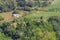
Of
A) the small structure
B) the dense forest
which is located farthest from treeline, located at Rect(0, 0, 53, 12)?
the small structure

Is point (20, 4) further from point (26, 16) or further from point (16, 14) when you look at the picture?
point (26, 16)

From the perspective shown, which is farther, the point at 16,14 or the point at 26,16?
the point at 16,14

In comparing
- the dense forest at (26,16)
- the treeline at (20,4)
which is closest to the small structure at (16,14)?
the dense forest at (26,16)

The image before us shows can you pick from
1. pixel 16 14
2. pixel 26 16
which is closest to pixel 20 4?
pixel 16 14

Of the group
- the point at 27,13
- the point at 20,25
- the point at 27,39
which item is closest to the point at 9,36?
the point at 20,25

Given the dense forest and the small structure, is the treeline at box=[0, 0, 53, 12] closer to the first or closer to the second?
the dense forest

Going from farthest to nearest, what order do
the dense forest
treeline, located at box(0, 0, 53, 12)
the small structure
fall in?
treeline, located at box(0, 0, 53, 12), the small structure, the dense forest

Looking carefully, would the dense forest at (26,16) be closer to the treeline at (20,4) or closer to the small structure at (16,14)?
the treeline at (20,4)

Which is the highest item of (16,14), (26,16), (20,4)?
(26,16)

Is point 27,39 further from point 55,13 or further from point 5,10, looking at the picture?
point 5,10
